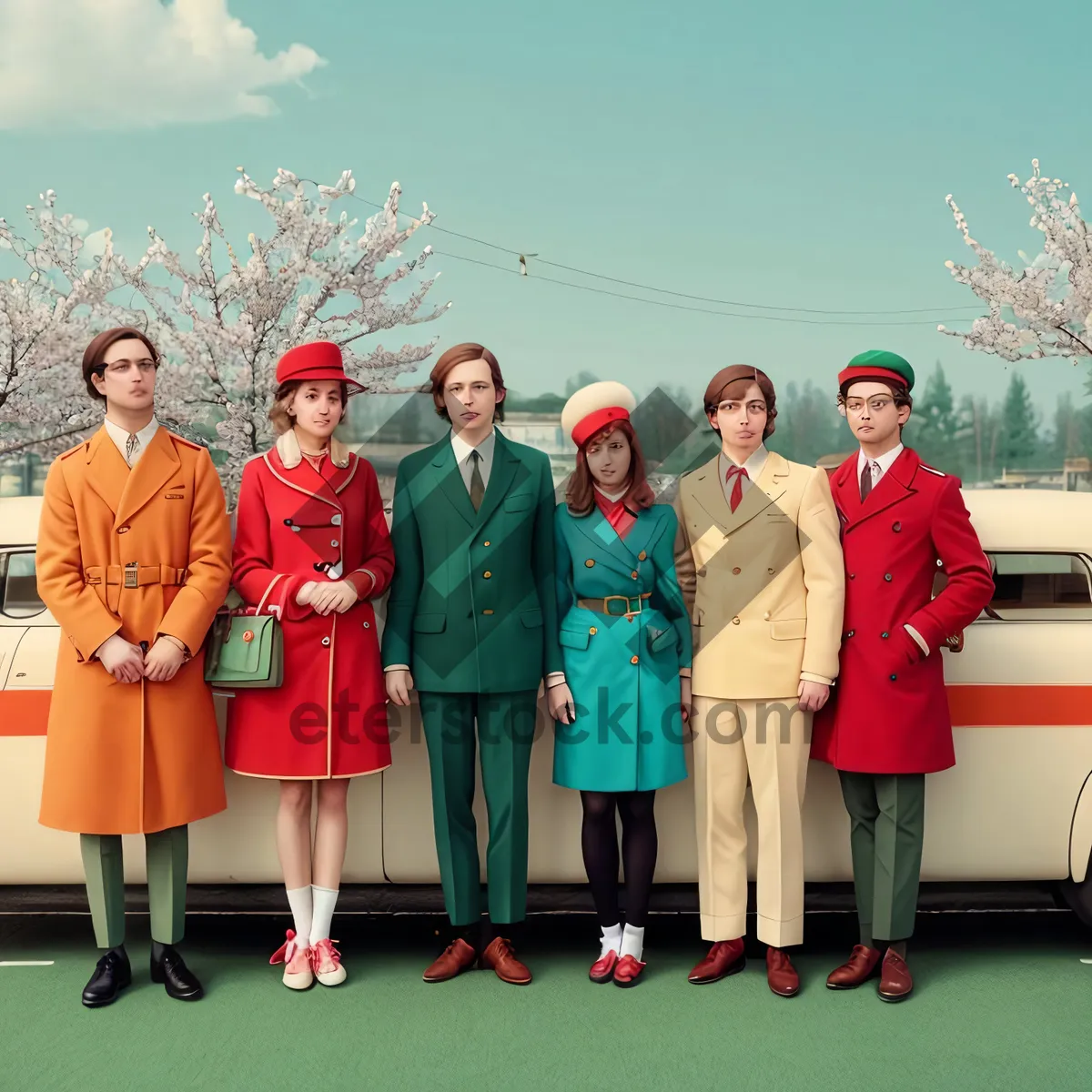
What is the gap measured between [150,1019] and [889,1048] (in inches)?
88.3

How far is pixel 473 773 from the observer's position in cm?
339

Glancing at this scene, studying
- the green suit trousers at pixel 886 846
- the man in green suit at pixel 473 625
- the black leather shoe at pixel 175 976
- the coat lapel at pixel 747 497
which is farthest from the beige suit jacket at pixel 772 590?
the black leather shoe at pixel 175 976

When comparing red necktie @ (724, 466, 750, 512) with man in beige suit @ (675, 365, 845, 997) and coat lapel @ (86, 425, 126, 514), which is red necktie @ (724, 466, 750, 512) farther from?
coat lapel @ (86, 425, 126, 514)

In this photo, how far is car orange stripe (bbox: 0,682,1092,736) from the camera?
343 centimetres

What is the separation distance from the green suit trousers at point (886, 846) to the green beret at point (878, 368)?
1290 mm

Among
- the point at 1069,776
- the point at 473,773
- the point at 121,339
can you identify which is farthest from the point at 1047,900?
the point at 121,339

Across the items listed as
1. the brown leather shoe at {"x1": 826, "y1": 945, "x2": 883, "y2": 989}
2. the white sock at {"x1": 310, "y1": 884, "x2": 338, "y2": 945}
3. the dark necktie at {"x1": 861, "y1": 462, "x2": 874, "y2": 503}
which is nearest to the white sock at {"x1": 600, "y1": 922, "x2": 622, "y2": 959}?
the brown leather shoe at {"x1": 826, "y1": 945, "x2": 883, "y2": 989}

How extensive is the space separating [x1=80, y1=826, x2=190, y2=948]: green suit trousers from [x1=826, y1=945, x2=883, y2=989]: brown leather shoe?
7.00 feet

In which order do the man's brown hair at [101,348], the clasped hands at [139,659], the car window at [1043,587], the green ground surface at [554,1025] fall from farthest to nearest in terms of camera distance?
the car window at [1043,587] → the man's brown hair at [101,348] → the clasped hands at [139,659] → the green ground surface at [554,1025]

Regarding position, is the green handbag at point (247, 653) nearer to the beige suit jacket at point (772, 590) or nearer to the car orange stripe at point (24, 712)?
the car orange stripe at point (24, 712)

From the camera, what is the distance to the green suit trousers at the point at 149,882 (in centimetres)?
329

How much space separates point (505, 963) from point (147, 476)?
1.96 m

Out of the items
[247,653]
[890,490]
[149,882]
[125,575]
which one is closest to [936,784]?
[890,490]

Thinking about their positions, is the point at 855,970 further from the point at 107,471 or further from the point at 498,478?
the point at 107,471
